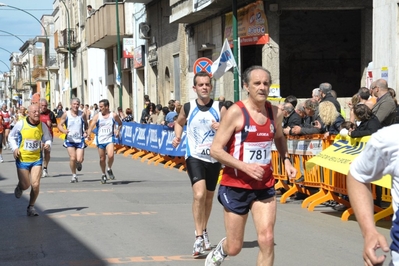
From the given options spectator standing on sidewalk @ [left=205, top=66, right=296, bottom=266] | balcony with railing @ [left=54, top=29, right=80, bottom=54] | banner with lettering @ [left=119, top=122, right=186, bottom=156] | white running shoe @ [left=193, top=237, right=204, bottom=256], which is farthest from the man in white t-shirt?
balcony with railing @ [left=54, top=29, right=80, bottom=54]

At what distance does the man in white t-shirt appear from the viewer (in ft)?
11.5

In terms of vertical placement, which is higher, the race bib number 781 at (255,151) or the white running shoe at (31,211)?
the race bib number 781 at (255,151)

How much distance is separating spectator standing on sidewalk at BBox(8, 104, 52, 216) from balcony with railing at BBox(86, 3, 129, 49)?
97.4 ft

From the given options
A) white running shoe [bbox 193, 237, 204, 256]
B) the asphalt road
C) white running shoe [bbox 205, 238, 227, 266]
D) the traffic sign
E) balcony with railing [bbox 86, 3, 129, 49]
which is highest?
balcony with railing [bbox 86, 3, 129, 49]

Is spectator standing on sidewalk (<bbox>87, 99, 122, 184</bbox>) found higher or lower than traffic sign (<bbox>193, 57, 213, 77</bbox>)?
lower

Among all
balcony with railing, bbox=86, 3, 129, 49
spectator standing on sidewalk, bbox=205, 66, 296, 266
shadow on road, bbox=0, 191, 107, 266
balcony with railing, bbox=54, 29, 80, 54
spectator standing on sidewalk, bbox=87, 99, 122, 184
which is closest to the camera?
spectator standing on sidewalk, bbox=205, 66, 296, 266

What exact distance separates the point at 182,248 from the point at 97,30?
36144mm

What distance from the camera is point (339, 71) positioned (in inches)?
1018

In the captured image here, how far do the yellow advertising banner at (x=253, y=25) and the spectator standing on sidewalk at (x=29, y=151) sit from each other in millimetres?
12408

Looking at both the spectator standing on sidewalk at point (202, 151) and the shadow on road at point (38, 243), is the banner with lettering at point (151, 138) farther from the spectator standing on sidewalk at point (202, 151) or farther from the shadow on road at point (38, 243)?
the spectator standing on sidewalk at point (202, 151)

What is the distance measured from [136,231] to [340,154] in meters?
3.15

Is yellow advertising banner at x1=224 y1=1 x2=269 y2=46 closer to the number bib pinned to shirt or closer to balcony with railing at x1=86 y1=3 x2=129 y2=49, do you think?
the number bib pinned to shirt

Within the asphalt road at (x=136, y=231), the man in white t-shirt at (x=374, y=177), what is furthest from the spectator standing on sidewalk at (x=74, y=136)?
the man in white t-shirt at (x=374, y=177)

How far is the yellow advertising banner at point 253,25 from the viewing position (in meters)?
22.9
